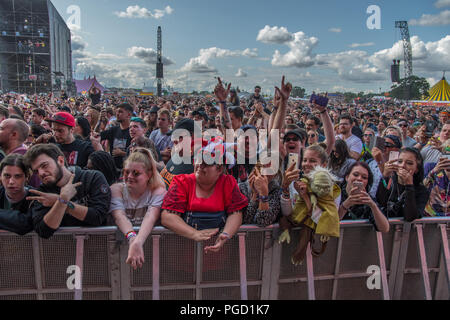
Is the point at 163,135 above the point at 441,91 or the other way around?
the other way around

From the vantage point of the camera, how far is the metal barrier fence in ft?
7.75

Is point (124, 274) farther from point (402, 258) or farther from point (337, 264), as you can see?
point (402, 258)

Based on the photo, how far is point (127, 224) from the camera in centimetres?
238

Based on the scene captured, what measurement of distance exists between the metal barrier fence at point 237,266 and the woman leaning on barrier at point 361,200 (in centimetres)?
13

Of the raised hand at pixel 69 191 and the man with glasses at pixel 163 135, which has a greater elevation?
the man with glasses at pixel 163 135

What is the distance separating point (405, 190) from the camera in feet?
9.06

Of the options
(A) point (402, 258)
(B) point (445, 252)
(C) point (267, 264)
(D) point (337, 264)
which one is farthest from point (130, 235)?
(B) point (445, 252)

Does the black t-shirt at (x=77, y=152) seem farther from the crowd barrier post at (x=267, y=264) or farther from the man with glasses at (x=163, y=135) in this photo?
the crowd barrier post at (x=267, y=264)

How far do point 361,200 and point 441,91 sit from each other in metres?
42.9

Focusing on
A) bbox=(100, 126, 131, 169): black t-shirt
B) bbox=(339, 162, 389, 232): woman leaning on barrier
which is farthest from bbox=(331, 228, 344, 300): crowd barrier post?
bbox=(100, 126, 131, 169): black t-shirt

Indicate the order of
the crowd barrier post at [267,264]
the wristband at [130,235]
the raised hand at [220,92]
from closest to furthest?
the wristband at [130,235] < the crowd barrier post at [267,264] < the raised hand at [220,92]

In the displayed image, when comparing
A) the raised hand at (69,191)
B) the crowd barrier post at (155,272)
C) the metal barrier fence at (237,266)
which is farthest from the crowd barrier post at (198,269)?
the raised hand at (69,191)

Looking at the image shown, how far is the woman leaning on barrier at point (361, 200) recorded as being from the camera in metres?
2.54
